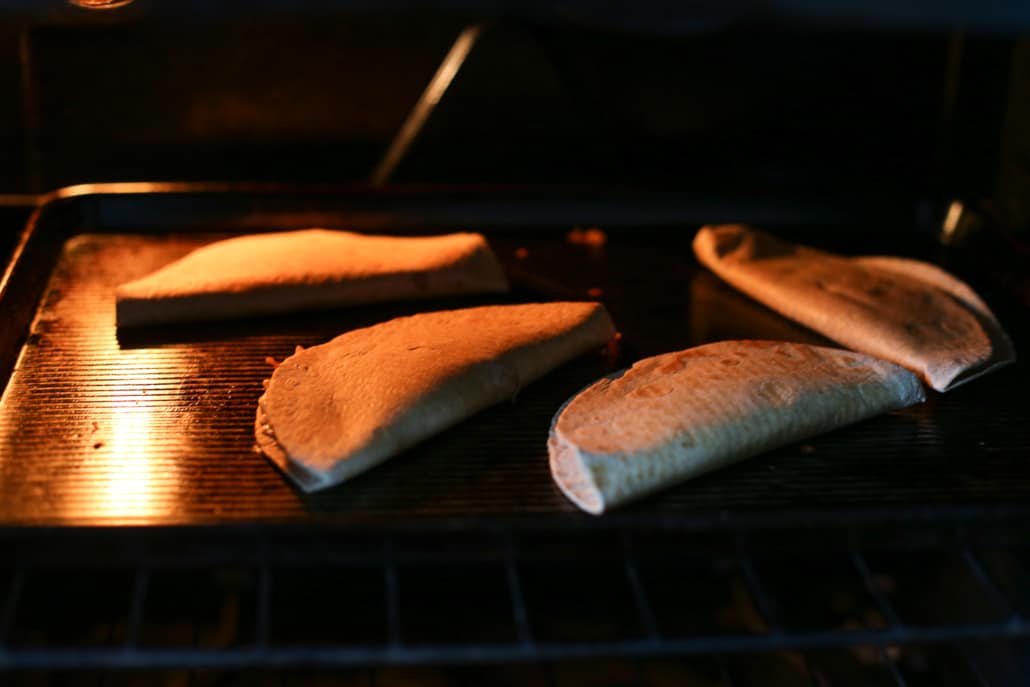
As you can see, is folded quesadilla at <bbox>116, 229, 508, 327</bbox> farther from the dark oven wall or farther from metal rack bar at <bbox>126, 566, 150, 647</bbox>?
the dark oven wall

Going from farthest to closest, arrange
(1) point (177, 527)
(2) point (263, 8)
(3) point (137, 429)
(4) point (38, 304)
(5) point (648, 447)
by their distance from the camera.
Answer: (4) point (38, 304)
(3) point (137, 429)
(5) point (648, 447)
(1) point (177, 527)
(2) point (263, 8)

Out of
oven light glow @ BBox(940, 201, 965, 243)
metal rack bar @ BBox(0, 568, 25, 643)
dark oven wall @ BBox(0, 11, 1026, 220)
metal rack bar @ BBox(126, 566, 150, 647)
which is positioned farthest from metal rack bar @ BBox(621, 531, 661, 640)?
dark oven wall @ BBox(0, 11, 1026, 220)

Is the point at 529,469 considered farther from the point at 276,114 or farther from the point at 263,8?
the point at 276,114

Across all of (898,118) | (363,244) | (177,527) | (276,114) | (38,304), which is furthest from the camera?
(898,118)

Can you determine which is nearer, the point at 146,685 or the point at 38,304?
the point at 146,685

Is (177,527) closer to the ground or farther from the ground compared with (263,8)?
closer to the ground

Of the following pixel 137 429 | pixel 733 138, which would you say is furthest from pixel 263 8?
pixel 733 138
